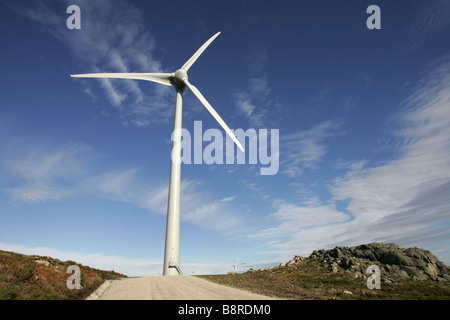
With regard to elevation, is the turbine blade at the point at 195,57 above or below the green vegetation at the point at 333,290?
above

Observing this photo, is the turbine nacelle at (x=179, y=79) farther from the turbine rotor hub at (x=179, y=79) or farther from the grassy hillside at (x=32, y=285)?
the grassy hillside at (x=32, y=285)

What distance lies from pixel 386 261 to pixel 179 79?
52593 millimetres

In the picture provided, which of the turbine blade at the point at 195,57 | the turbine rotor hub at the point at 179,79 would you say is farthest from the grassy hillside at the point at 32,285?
the turbine blade at the point at 195,57

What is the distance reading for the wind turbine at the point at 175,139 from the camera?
1447 inches

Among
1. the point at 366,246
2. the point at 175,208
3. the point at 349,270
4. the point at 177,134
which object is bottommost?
the point at 349,270

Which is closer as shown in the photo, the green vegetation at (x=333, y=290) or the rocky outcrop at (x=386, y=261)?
the green vegetation at (x=333, y=290)

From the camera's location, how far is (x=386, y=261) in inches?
1742

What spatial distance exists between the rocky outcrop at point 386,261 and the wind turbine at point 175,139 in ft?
84.9

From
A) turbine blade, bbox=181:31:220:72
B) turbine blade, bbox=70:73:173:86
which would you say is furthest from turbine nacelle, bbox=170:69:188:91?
turbine blade, bbox=181:31:220:72

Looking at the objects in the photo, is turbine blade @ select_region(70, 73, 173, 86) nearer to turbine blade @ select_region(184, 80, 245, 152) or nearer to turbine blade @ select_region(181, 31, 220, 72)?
turbine blade @ select_region(181, 31, 220, 72)
